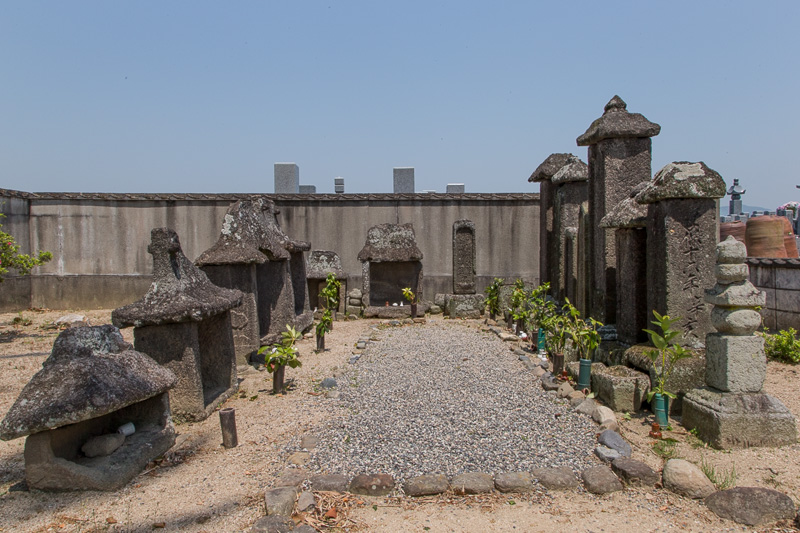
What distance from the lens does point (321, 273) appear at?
12.8m

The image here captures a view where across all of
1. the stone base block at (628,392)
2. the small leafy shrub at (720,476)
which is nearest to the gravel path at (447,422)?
the stone base block at (628,392)

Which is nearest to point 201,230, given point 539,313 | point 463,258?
point 463,258

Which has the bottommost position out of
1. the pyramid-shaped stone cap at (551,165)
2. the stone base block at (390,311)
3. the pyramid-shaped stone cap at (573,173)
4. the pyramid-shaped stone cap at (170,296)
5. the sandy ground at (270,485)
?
the sandy ground at (270,485)

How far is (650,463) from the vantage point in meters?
4.27

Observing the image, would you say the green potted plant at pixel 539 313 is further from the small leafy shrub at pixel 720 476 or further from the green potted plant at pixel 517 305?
the small leafy shrub at pixel 720 476

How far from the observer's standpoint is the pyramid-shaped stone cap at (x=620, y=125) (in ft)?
24.1

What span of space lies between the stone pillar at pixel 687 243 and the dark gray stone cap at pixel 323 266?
27.2 ft

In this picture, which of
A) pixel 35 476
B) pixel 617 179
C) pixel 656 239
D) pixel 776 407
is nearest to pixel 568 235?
pixel 617 179

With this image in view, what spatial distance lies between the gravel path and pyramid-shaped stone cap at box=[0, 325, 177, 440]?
1.35 metres

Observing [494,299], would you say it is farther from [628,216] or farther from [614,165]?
[628,216]

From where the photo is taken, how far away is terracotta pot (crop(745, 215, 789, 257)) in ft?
38.4

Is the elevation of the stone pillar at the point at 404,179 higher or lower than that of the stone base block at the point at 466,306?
higher

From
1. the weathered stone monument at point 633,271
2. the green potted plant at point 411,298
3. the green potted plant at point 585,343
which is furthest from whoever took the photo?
the green potted plant at point 411,298

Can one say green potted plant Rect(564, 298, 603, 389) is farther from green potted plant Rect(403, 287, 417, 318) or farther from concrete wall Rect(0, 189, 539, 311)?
concrete wall Rect(0, 189, 539, 311)
